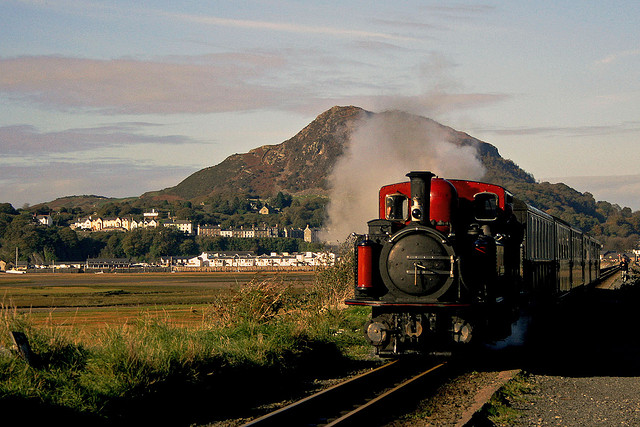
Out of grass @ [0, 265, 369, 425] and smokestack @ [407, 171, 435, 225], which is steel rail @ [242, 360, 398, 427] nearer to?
grass @ [0, 265, 369, 425]

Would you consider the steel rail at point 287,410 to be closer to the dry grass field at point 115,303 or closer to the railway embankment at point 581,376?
the railway embankment at point 581,376

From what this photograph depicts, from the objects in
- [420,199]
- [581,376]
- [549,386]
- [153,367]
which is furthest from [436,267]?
[153,367]

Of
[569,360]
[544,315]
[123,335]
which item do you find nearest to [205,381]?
→ [123,335]

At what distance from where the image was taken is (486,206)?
54.7 feet

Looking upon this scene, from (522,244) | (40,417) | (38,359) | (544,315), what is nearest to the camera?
(40,417)

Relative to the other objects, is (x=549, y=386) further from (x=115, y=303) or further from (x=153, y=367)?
(x=115, y=303)

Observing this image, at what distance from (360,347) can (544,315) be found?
26.0 ft

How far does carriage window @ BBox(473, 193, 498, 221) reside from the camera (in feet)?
54.3

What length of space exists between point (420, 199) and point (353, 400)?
4.38 m

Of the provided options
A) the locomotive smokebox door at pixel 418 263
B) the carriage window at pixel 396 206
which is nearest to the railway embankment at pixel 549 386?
the locomotive smokebox door at pixel 418 263

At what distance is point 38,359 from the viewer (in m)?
12.1

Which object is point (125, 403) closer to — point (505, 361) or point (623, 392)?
point (623, 392)

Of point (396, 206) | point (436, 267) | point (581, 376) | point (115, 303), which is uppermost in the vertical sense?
point (396, 206)

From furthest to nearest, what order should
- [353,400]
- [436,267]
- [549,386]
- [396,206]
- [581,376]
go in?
[396,206]
[581,376]
[549,386]
[436,267]
[353,400]
